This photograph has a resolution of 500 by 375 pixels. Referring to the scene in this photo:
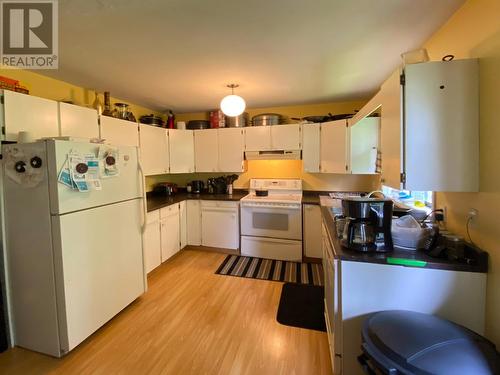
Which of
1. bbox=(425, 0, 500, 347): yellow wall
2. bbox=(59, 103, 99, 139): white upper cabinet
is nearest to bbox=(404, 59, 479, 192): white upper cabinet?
bbox=(425, 0, 500, 347): yellow wall

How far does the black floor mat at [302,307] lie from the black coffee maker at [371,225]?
3.37 feet

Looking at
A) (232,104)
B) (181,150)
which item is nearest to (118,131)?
(181,150)

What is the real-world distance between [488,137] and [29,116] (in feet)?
10.1

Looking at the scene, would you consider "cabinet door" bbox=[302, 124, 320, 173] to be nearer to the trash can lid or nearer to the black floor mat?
the black floor mat

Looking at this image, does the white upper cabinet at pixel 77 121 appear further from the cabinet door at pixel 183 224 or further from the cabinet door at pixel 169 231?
the cabinet door at pixel 183 224

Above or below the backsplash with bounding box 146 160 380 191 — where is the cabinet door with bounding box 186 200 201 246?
below

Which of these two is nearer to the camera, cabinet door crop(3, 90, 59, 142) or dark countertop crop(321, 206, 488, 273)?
dark countertop crop(321, 206, 488, 273)

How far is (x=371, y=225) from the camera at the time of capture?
139 cm

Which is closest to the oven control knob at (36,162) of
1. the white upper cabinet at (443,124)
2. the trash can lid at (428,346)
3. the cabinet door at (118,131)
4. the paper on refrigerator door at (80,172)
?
the paper on refrigerator door at (80,172)

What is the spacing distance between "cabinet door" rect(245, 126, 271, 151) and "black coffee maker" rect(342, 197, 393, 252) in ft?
7.40

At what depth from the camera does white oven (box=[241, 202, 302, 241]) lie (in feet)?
10.5

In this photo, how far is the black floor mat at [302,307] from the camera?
2029mm

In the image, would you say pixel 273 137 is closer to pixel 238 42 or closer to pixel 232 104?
pixel 232 104

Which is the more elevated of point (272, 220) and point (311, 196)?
point (311, 196)
